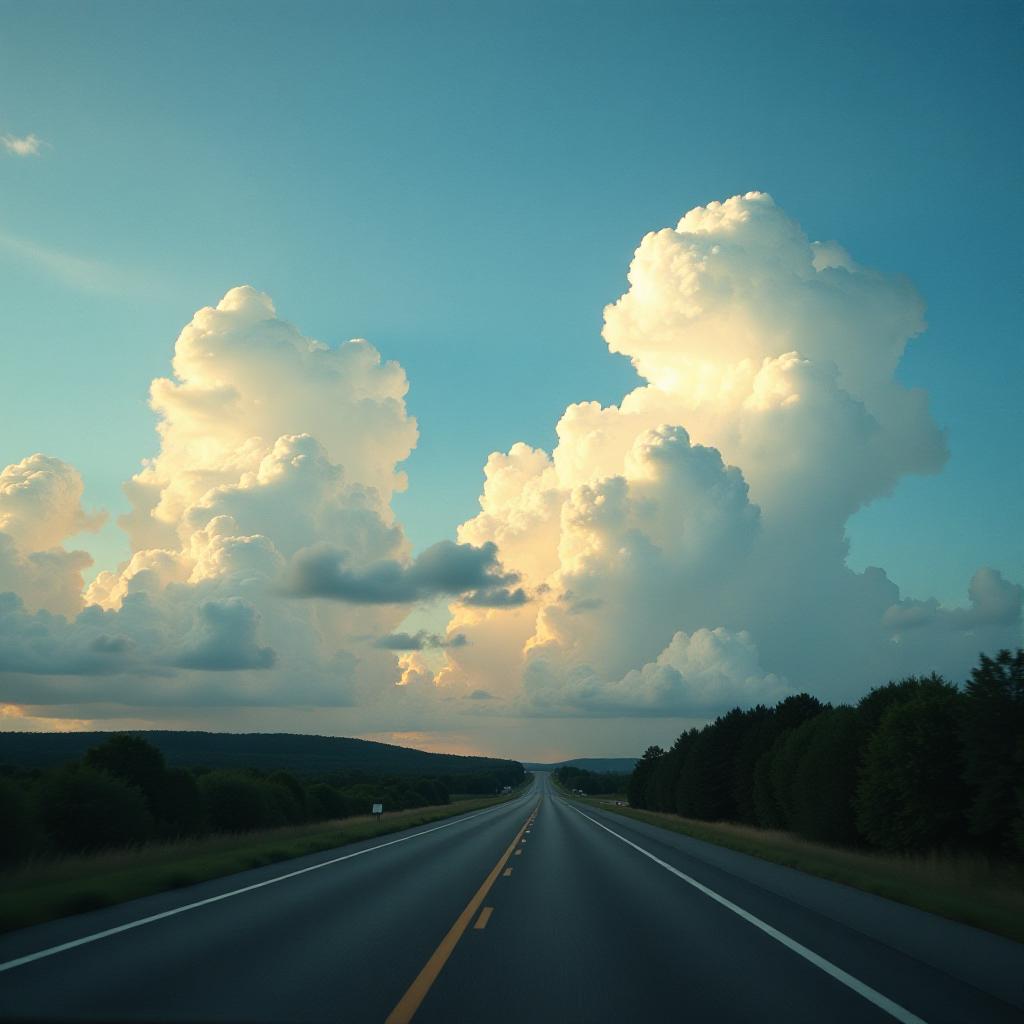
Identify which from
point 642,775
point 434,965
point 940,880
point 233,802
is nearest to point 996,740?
point 940,880

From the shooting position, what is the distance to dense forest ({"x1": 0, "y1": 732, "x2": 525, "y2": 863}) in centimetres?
2292

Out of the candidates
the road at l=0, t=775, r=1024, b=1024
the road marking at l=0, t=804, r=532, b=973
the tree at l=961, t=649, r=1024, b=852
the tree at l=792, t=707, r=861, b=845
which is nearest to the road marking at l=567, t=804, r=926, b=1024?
the road at l=0, t=775, r=1024, b=1024

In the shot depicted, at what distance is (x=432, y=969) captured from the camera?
30.7 feet

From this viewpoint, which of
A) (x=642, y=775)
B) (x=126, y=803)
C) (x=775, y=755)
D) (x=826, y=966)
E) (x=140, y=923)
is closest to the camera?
(x=826, y=966)

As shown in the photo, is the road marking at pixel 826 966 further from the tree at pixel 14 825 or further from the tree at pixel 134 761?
the tree at pixel 134 761

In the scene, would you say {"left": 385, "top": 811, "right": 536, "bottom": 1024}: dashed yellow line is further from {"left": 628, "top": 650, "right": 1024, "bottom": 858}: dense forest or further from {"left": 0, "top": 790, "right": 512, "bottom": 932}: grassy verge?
→ {"left": 628, "top": 650, "right": 1024, "bottom": 858}: dense forest

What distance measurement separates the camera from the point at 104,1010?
7.59 m

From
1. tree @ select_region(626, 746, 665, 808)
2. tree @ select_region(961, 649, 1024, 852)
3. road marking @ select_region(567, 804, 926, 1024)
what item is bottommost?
tree @ select_region(626, 746, 665, 808)

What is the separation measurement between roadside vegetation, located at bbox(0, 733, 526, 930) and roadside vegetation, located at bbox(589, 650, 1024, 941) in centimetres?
1350

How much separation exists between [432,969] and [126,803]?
22.3m

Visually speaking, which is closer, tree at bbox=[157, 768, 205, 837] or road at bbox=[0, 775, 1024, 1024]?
road at bbox=[0, 775, 1024, 1024]

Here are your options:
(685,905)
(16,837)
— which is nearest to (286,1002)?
(685,905)

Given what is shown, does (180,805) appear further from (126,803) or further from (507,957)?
(507,957)

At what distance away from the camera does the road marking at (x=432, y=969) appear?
7.55 metres
